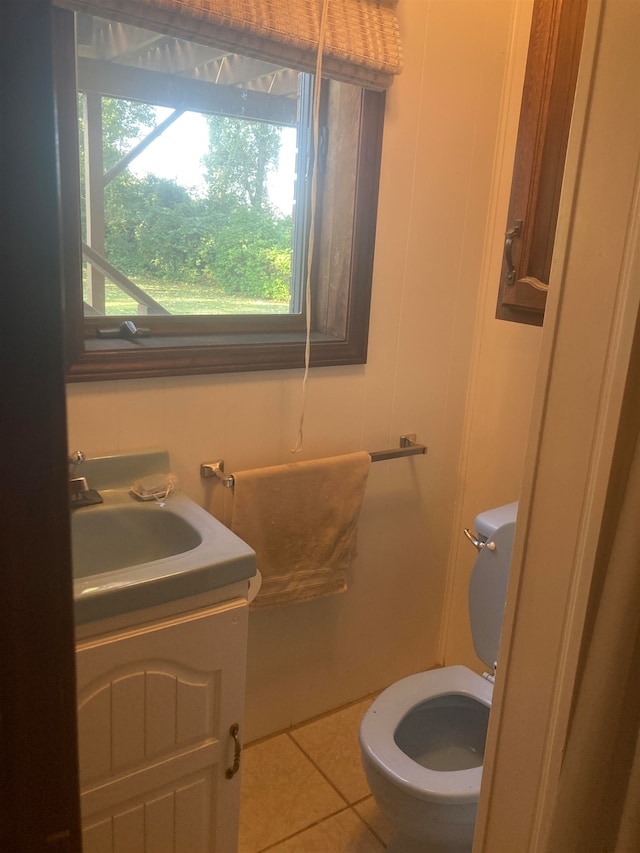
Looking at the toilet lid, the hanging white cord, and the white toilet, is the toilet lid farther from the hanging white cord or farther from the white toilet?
the hanging white cord

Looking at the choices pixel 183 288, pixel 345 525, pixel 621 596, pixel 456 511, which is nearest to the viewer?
pixel 621 596

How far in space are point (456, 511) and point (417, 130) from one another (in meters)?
1.13

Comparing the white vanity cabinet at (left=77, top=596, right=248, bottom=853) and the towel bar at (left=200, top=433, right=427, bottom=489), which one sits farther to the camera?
→ the towel bar at (left=200, top=433, right=427, bottom=489)

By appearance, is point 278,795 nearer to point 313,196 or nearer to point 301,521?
point 301,521

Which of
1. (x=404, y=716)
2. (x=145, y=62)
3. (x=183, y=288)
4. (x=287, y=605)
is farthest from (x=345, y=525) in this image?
(x=145, y=62)

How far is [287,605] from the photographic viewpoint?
185cm

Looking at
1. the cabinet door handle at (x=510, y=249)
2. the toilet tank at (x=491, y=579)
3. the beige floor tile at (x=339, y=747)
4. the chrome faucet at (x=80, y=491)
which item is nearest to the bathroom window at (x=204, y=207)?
the chrome faucet at (x=80, y=491)

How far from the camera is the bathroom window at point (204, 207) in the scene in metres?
1.45

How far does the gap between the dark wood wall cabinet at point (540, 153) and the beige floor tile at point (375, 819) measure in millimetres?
1297

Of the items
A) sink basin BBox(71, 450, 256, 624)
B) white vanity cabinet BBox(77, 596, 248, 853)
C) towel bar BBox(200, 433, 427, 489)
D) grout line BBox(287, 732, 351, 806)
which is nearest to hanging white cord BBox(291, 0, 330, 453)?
towel bar BBox(200, 433, 427, 489)

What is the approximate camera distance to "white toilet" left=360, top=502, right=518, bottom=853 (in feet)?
4.44

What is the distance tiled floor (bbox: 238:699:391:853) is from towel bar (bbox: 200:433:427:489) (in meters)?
0.83

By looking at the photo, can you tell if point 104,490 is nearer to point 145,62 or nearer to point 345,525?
point 345,525

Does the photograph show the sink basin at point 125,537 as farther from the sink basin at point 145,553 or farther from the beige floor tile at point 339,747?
the beige floor tile at point 339,747
